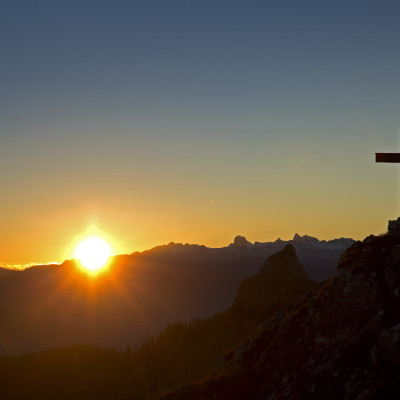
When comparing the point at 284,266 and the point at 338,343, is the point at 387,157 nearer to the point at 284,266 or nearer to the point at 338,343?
the point at 338,343

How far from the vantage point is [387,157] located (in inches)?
866

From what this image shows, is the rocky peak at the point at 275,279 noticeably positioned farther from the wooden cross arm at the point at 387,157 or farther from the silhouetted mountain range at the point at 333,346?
the wooden cross arm at the point at 387,157

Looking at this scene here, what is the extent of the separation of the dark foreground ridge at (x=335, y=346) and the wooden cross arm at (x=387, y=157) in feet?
10.6

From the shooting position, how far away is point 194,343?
359ft

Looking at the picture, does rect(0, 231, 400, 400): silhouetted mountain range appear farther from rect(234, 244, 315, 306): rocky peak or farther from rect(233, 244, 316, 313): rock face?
rect(234, 244, 315, 306): rocky peak

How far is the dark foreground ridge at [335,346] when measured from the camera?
1663cm

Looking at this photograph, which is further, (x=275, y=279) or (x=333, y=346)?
(x=275, y=279)

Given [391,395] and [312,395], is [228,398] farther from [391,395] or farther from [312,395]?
[391,395]

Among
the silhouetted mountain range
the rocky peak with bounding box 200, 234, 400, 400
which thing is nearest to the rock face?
the silhouetted mountain range

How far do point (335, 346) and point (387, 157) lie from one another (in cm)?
837

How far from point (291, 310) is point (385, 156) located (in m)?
7.82

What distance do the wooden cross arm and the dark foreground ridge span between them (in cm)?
322

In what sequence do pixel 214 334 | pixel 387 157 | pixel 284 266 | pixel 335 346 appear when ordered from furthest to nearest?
pixel 284 266 → pixel 214 334 → pixel 387 157 → pixel 335 346

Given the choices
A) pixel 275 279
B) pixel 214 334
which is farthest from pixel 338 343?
pixel 275 279
